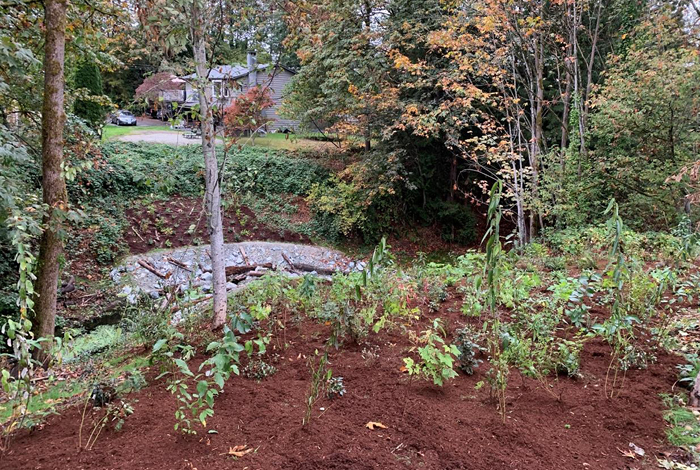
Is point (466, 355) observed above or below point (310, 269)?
above

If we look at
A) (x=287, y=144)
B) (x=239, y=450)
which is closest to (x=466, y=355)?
(x=239, y=450)

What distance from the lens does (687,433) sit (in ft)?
6.32

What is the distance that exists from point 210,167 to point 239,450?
2102mm

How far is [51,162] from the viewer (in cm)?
403

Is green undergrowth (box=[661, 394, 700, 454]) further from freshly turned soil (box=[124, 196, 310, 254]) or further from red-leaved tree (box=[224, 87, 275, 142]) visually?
freshly turned soil (box=[124, 196, 310, 254])

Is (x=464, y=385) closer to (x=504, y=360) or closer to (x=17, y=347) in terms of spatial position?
(x=504, y=360)

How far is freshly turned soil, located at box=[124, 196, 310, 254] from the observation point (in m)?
11.2

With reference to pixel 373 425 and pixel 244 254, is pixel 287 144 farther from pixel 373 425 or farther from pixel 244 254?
pixel 373 425

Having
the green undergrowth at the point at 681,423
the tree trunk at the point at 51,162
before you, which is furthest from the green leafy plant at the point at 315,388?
the tree trunk at the point at 51,162

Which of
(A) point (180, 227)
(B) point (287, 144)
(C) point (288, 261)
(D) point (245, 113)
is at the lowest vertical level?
(C) point (288, 261)

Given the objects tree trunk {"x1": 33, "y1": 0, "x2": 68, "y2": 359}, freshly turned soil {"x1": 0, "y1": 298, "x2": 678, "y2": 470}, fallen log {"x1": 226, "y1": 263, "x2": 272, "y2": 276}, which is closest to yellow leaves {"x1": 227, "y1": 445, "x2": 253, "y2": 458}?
freshly turned soil {"x1": 0, "y1": 298, "x2": 678, "y2": 470}

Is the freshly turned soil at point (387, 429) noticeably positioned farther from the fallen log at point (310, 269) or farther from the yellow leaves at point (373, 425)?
the fallen log at point (310, 269)

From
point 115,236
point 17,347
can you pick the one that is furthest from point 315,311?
point 115,236

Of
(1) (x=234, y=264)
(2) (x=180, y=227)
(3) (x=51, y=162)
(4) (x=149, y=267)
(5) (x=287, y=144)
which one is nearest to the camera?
(3) (x=51, y=162)
